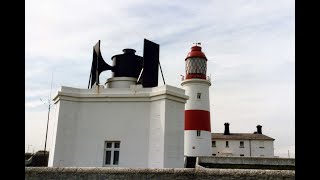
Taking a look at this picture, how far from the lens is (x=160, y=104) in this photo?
466 inches

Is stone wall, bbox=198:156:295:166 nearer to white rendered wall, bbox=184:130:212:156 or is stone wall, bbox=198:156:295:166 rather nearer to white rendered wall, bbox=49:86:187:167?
white rendered wall, bbox=184:130:212:156

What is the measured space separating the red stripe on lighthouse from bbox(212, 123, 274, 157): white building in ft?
64.7

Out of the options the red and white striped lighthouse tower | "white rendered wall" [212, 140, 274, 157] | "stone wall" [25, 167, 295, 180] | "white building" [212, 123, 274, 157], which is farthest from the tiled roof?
"stone wall" [25, 167, 295, 180]

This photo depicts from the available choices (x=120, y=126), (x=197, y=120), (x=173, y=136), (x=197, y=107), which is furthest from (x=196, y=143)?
(x=120, y=126)

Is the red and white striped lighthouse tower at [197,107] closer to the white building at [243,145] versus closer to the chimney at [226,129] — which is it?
the white building at [243,145]

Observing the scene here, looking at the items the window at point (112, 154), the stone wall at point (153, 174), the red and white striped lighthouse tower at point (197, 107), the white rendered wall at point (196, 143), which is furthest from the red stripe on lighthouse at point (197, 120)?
the stone wall at point (153, 174)

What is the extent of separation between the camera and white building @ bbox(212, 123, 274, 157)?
4375 centimetres

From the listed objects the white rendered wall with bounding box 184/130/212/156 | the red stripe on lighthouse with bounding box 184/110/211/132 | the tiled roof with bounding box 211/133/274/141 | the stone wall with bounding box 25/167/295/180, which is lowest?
the stone wall with bounding box 25/167/295/180

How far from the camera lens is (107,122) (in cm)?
1222

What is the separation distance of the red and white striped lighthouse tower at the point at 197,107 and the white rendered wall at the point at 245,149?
19.4 m

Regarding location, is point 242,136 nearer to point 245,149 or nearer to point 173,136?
point 245,149
